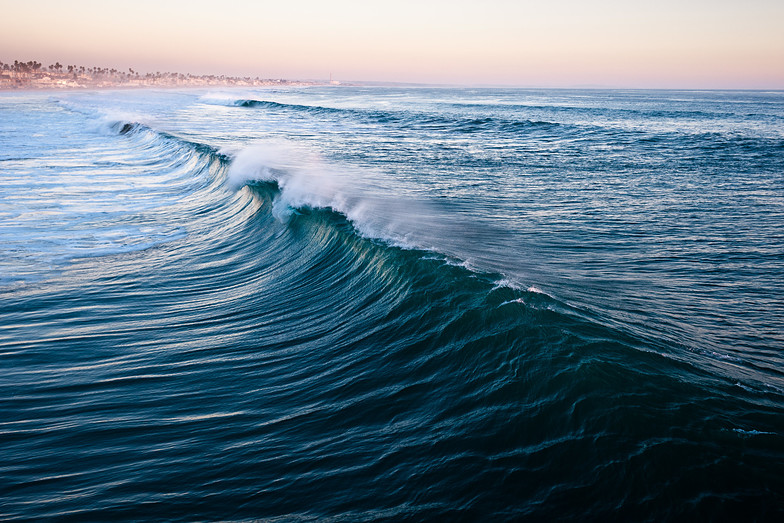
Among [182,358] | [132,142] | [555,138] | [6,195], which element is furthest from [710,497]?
[132,142]

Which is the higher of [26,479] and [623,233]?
[623,233]

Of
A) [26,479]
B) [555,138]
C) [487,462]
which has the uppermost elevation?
[555,138]

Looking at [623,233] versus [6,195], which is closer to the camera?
[623,233]

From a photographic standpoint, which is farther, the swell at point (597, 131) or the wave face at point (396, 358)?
the swell at point (597, 131)

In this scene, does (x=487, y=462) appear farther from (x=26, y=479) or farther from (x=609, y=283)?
(x=609, y=283)

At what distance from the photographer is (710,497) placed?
340 centimetres

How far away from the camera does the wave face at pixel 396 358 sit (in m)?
3.72

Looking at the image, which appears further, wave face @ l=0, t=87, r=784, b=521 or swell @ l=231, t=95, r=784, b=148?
swell @ l=231, t=95, r=784, b=148

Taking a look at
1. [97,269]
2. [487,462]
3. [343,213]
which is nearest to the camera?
[487,462]

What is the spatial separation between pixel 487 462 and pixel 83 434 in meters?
3.38

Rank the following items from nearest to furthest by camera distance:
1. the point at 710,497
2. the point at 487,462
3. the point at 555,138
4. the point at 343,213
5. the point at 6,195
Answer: the point at 710,497
the point at 487,462
the point at 343,213
the point at 6,195
the point at 555,138

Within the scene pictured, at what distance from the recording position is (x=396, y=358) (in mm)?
5938

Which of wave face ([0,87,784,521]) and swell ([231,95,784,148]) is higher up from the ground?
swell ([231,95,784,148])

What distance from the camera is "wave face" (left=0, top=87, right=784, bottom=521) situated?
3.72 meters
